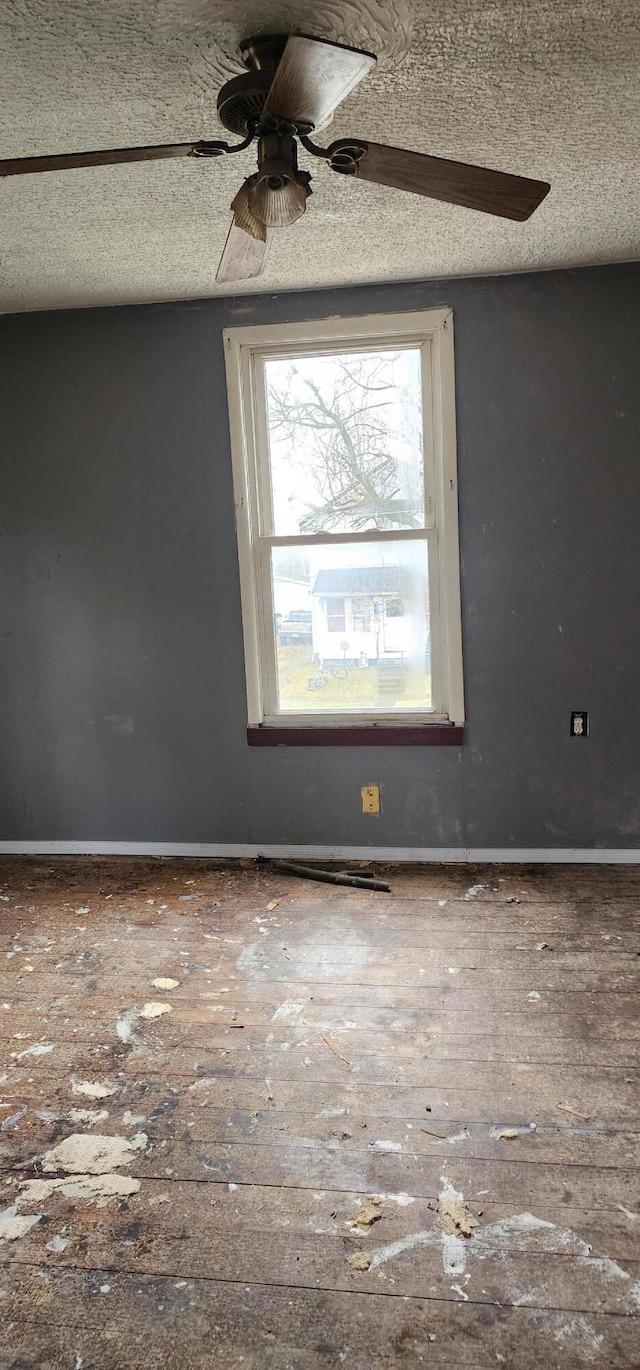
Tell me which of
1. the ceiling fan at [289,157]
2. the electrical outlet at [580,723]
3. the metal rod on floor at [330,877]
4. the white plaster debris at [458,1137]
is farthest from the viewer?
the electrical outlet at [580,723]

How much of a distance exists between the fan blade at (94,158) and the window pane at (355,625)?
195 centimetres

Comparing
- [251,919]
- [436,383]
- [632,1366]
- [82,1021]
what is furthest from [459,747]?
[632,1366]

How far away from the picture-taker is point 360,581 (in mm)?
3449

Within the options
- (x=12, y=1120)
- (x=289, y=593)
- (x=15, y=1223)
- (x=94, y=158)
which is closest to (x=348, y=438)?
(x=289, y=593)

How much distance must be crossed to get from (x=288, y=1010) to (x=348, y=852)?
1247 millimetres

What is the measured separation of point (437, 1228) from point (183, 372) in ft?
10.5

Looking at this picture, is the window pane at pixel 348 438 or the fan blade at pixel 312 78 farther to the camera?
the window pane at pixel 348 438

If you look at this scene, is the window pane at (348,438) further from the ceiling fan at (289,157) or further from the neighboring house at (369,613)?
the ceiling fan at (289,157)

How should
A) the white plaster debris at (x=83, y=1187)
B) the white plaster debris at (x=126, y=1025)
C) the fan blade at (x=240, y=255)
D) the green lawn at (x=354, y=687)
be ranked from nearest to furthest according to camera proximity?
the white plaster debris at (x=83, y=1187)
the fan blade at (x=240, y=255)
the white plaster debris at (x=126, y=1025)
the green lawn at (x=354, y=687)

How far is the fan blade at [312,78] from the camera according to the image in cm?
133

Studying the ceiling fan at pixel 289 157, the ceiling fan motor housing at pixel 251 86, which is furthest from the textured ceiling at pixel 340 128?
the ceiling fan at pixel 289 157

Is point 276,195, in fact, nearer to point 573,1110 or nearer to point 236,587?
point 236,587

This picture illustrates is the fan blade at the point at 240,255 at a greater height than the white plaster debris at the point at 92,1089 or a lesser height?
greater

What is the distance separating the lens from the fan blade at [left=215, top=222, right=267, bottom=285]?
1.93m
